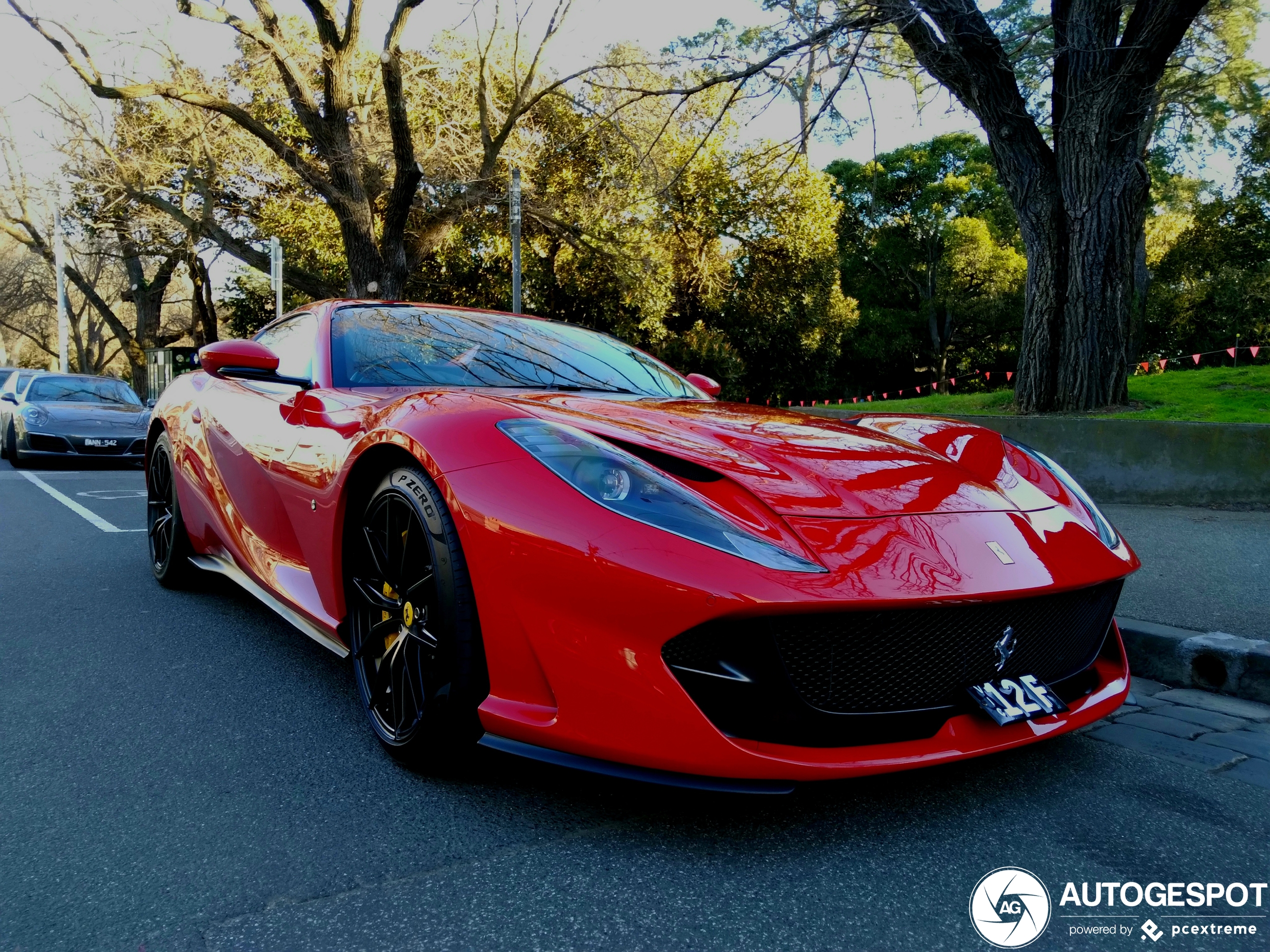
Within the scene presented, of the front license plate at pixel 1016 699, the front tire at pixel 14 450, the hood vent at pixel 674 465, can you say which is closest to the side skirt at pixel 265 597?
the hood vent at pixel 674 465

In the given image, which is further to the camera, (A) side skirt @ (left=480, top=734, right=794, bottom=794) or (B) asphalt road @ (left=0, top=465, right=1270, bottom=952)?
(A) side skirt @ (left=480, top=734, right=794, bottom=794)

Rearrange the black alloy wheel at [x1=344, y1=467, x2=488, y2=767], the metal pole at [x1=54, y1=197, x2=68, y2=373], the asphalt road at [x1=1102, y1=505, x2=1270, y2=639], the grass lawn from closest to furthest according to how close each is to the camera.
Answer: the black alloy wheel at [x1=344, y1=467, x2=488, y2=767]
the asphalt road at [x1=1102, y1=505, x2=1270, y2=639]
the grass lawn
the metal pole at [x1=54, y1=197, x2=68, y2=373]

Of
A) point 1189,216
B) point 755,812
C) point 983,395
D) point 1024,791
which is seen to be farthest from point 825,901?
point 1189,216

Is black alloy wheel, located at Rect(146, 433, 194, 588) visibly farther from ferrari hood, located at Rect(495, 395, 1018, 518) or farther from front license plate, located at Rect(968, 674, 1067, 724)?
front license plate, located at Rect(968, 674, 1067, 724)

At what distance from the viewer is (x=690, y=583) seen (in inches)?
72.4

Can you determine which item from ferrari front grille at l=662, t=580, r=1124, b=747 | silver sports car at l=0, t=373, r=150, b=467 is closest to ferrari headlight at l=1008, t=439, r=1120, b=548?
ferrari front grille at l=662, t=580, r=1124, b=747

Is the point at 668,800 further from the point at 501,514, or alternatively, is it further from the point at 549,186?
the point at 549,186

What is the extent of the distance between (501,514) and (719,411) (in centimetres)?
108

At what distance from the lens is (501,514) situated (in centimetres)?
209

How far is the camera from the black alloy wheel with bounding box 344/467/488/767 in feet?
7.04

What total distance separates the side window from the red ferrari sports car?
1.21 feet

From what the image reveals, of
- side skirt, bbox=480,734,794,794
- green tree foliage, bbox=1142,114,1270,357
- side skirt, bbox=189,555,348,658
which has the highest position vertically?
green tree foliage, bbox=1142,114,1270,357

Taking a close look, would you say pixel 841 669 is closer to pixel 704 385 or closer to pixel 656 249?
pixel 704 385

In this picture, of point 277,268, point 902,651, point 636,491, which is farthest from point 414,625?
point 277,268
